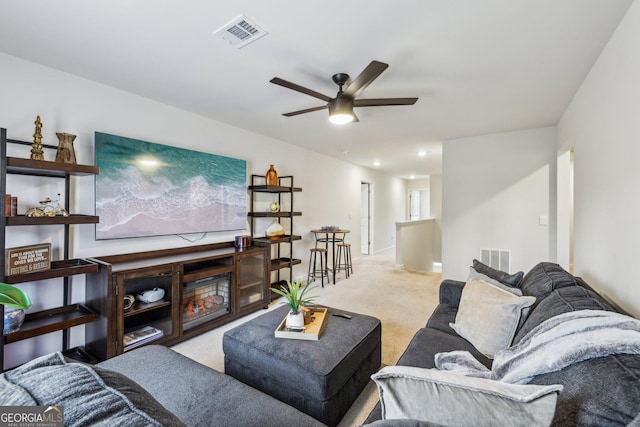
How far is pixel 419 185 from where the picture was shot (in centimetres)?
1030

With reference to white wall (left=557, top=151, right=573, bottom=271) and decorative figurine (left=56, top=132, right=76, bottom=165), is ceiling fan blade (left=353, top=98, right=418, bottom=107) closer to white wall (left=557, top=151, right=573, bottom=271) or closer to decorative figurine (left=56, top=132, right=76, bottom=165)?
decorative figurine (left=56, top=132, right=76, bottom=165)

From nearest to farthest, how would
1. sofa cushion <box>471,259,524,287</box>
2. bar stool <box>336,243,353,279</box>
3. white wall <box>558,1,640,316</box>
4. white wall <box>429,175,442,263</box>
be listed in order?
white wall <box>558,1,640,316</box>, sofa cushion <box>471,259,524,287</box>, bar stool <box>336,243,353,279</box>, white wall <box>429,175,442,263</box>

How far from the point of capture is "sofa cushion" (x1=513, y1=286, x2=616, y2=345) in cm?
125

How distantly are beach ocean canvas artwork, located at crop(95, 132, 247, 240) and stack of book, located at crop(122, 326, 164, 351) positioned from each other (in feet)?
2.83

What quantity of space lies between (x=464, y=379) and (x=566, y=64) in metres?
2.54

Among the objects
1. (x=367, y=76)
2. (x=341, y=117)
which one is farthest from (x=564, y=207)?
(x=367, y=76)

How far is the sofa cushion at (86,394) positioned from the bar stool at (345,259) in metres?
4.60

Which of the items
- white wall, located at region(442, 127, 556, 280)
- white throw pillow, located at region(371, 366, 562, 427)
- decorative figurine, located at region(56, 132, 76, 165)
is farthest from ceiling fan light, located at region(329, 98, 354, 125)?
white wall, located at region(442, 127, 556, 280)

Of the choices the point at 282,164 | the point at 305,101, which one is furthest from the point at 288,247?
the point at 305,101

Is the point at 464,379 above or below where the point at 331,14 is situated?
below

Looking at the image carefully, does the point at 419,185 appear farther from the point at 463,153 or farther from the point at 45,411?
the point at 45,411

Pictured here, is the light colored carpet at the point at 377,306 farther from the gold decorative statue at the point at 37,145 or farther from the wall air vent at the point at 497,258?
the gold decorative statue at the point at 37,145

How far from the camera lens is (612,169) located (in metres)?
1.73

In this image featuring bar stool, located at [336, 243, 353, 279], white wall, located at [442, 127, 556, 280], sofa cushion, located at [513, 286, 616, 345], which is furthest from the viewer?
bar stool, located at [336, 243, 353, 279]
